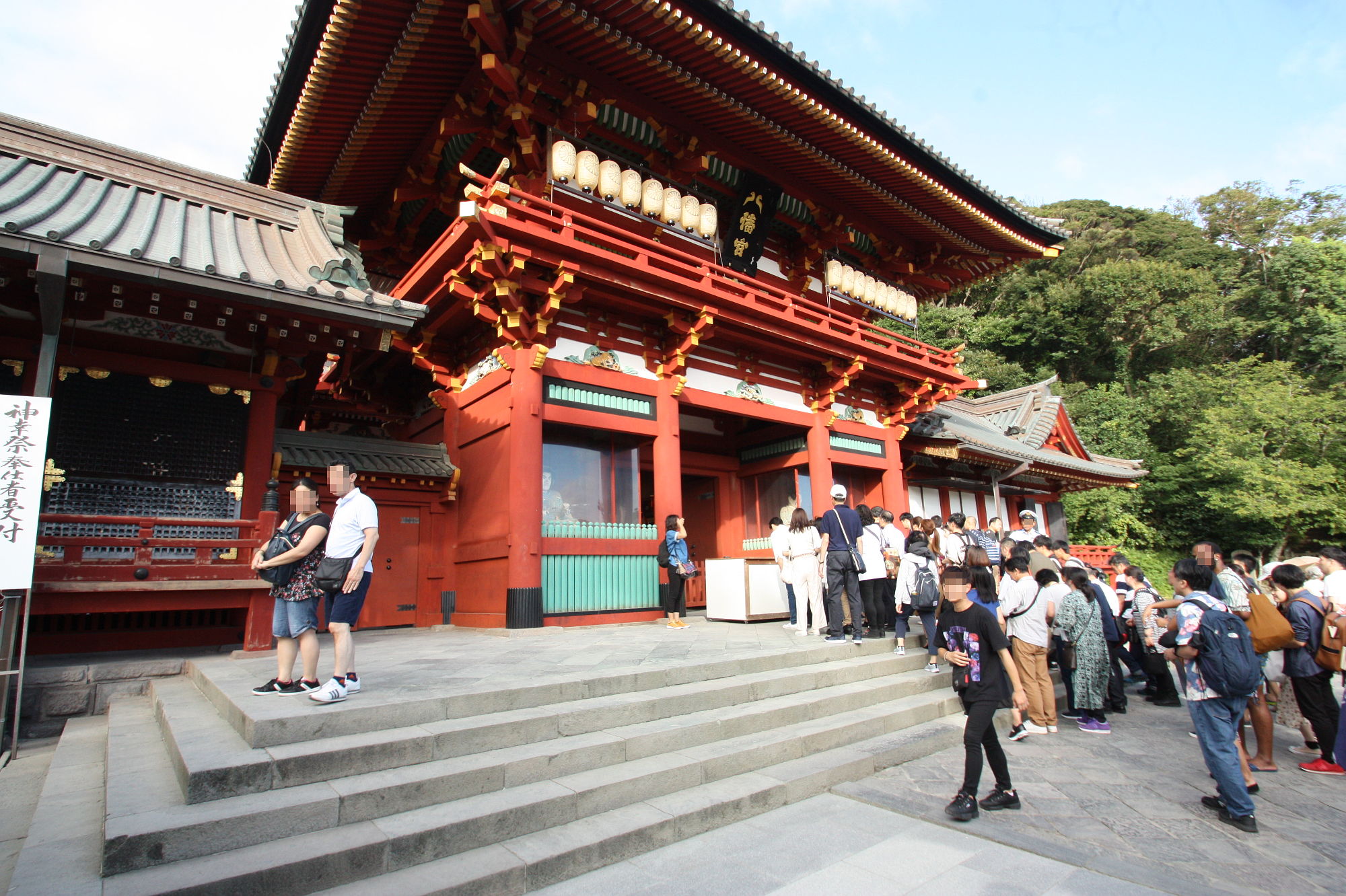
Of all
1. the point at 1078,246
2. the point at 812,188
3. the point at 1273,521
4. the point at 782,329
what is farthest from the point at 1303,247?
the point at 782,329

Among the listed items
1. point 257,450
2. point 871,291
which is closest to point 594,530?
point 257,450

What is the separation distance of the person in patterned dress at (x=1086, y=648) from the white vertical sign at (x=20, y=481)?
30.1ft

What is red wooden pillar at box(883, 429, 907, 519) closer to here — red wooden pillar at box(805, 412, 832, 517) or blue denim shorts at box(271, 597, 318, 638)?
red wooden pillar at box(805, 412, 832, 517)

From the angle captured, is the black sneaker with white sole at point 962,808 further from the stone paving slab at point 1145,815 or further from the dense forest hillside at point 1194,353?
the dense forest hillside at point 1194,353

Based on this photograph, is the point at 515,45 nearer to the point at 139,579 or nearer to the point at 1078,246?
the point at 139,579

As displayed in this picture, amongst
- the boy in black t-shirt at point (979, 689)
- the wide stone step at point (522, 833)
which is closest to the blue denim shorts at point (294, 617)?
the wide stone step at point (522, 833)

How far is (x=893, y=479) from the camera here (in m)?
15.0

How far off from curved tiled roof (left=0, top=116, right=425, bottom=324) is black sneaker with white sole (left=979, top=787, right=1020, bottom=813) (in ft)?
22.1

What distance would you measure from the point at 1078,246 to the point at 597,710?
39632 mm

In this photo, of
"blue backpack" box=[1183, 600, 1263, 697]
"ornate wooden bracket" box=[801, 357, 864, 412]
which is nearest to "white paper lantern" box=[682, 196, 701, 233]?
"ornate wooden bracket" box=[801, 357, 864, 412]

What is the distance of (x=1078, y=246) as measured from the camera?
35.5 metres

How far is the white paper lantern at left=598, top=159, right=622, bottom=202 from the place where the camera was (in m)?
10.5

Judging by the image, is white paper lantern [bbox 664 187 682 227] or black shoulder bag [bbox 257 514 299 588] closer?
black shoulder bag [bbox 257 514 299 588]

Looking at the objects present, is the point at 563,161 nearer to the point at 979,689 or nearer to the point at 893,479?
the point at 979,689
